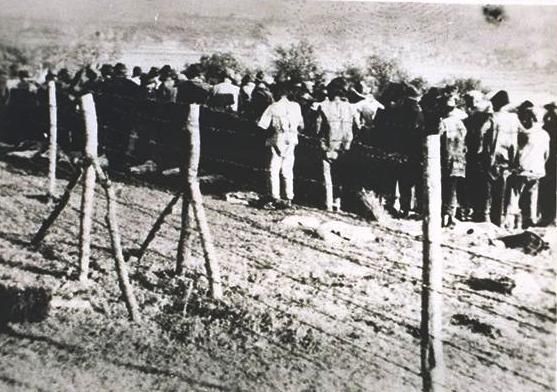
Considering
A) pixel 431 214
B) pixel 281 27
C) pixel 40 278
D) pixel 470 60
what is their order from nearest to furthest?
pixel 431 214
pixel 470 60
pixel 281 27
pixel 40 278

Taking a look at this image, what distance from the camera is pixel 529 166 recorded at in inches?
99.2

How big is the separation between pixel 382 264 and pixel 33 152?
1.65m

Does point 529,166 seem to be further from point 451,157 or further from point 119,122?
point 119,122

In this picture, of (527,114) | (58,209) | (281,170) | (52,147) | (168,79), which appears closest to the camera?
(527,114)

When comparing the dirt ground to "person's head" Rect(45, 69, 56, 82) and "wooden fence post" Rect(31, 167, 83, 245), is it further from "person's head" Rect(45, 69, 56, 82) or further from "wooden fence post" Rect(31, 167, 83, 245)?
"person's head" Rect(45, 69, 56, 82)

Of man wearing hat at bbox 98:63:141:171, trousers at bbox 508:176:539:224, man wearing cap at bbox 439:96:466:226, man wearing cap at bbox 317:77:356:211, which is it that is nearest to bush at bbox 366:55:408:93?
man wearing cap at bbox 317:77:356:211

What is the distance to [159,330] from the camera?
2.74m

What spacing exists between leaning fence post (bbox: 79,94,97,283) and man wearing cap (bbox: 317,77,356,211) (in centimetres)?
98

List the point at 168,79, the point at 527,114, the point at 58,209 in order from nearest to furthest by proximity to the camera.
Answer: the point at 527,114 < the point at 168,79 < the point at 58,209

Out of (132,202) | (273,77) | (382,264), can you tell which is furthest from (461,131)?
(132,202)

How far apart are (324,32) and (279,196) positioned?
0.68 m

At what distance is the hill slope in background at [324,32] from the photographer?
8.29 ft

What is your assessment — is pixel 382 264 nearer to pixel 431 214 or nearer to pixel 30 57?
pixel 431 214

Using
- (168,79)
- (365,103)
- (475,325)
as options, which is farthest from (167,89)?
(475,325)
